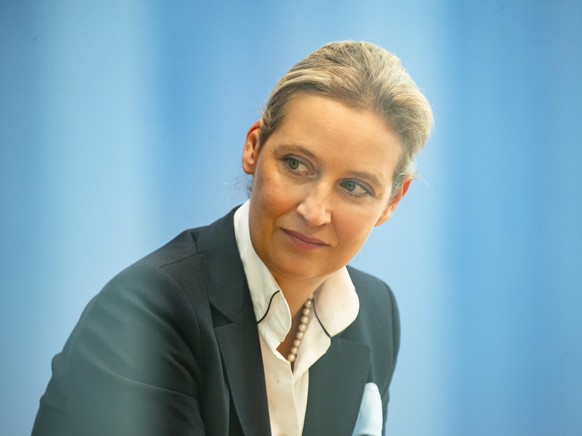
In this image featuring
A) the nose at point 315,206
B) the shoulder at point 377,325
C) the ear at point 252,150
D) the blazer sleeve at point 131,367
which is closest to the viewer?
the blazer sleeve at point 131,367

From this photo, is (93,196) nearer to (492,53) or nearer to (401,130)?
(401,130)

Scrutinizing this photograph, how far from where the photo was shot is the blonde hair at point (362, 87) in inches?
54.0

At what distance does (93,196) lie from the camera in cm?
125

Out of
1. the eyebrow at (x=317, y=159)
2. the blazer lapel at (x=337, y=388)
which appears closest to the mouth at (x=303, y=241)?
the eyebrow at (x=317, y=159)

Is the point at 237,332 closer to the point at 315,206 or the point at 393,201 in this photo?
the point at 315,206

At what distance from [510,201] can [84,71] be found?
1.26m

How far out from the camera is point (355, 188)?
139 cm

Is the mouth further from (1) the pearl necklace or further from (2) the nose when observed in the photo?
(1) the pearl necklace

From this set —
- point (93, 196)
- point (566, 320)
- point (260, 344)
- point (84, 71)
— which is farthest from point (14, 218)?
point (566, 320)

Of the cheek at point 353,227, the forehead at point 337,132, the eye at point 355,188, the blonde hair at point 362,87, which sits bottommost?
the cheek at point 353,227

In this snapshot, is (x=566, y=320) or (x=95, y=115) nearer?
(x=95, y=115)

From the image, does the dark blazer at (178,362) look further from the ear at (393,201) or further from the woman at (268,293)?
the ear at (393,201)

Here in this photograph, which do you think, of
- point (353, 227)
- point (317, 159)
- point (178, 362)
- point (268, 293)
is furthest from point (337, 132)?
point (178, 362)

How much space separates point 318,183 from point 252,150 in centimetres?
17
